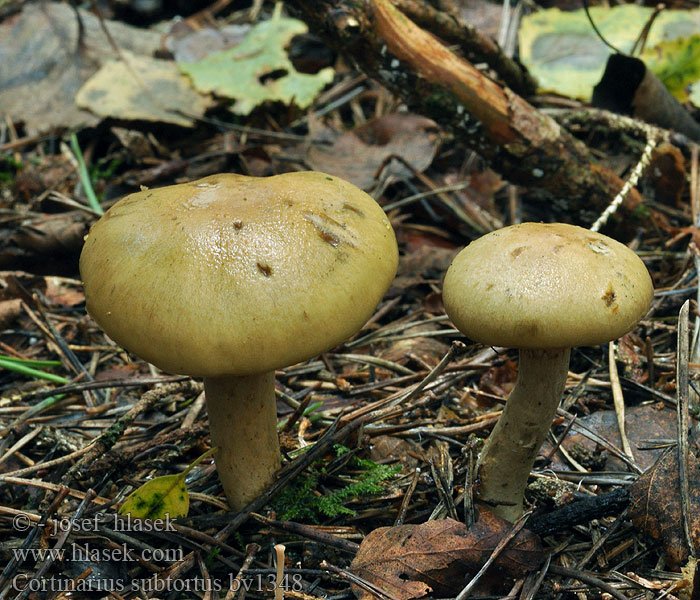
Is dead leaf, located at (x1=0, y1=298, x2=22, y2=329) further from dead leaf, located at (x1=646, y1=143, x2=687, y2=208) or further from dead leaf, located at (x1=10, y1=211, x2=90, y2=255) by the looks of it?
dead leaf, located at (x1=646, y1=143, x2=687, y2=208)

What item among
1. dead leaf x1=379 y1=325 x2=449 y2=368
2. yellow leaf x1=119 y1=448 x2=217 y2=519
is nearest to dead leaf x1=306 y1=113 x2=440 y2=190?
dead leaf x1=379 y1=325 x2=449 y2=368

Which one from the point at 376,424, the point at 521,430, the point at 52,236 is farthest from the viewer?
the point at 52,236

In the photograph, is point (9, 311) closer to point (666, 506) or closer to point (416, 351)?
point (416, 351)

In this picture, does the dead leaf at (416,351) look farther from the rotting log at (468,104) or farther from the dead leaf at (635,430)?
the rotting log at (468,104)

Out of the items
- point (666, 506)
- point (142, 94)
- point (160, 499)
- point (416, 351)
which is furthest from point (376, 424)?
point (142, 94)

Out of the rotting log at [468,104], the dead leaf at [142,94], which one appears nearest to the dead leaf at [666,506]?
the rotting log at [468,104]

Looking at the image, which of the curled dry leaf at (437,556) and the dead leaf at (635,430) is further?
the dead leaf at (635,430)

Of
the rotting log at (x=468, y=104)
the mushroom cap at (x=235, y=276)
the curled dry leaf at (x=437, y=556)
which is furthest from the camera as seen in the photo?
the rotting log at (x=468, y=104)
